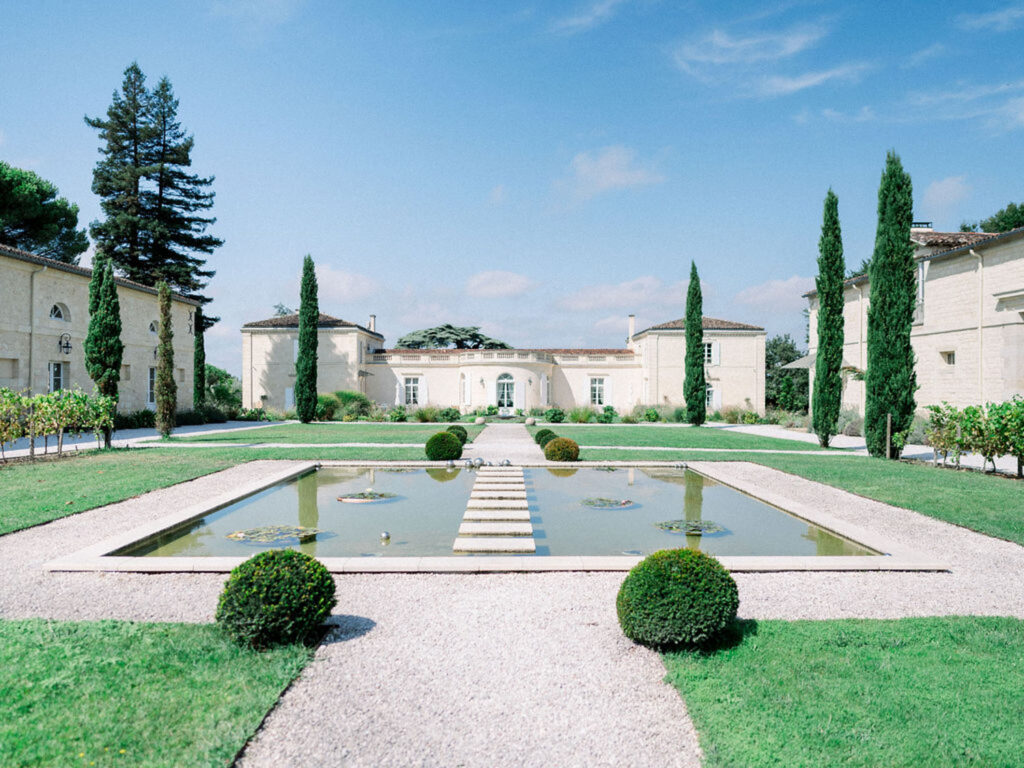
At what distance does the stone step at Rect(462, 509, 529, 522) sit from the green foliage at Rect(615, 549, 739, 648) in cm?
374

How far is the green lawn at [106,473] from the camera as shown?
330 inches

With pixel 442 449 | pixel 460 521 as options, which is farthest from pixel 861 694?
pixel 442 449

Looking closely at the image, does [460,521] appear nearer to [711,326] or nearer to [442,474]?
[442,474]

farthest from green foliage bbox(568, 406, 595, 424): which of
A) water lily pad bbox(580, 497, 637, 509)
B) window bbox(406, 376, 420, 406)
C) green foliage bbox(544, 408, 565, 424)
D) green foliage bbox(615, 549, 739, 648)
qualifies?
green foliage bbox(615, 549, 739, 648)

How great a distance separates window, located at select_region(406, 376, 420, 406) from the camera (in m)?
36.6

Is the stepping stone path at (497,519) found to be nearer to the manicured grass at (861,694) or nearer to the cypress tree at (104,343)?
the manicured grass at (861,694)

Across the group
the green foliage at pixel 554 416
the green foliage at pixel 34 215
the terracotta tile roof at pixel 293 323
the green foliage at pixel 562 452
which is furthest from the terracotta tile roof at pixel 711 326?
the green foliage at pixel 34 215

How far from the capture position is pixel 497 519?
794 cm

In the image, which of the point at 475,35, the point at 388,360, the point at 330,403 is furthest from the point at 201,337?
the point at 475,35

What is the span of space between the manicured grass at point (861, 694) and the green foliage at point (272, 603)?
93.9 inches

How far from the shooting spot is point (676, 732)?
3051 millimetres

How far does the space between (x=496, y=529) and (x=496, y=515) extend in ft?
2.55

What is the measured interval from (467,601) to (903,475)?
1087 cm

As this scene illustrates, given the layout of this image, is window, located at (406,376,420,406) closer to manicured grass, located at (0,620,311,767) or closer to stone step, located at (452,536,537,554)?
stone step, located at (452,536,537,554)
